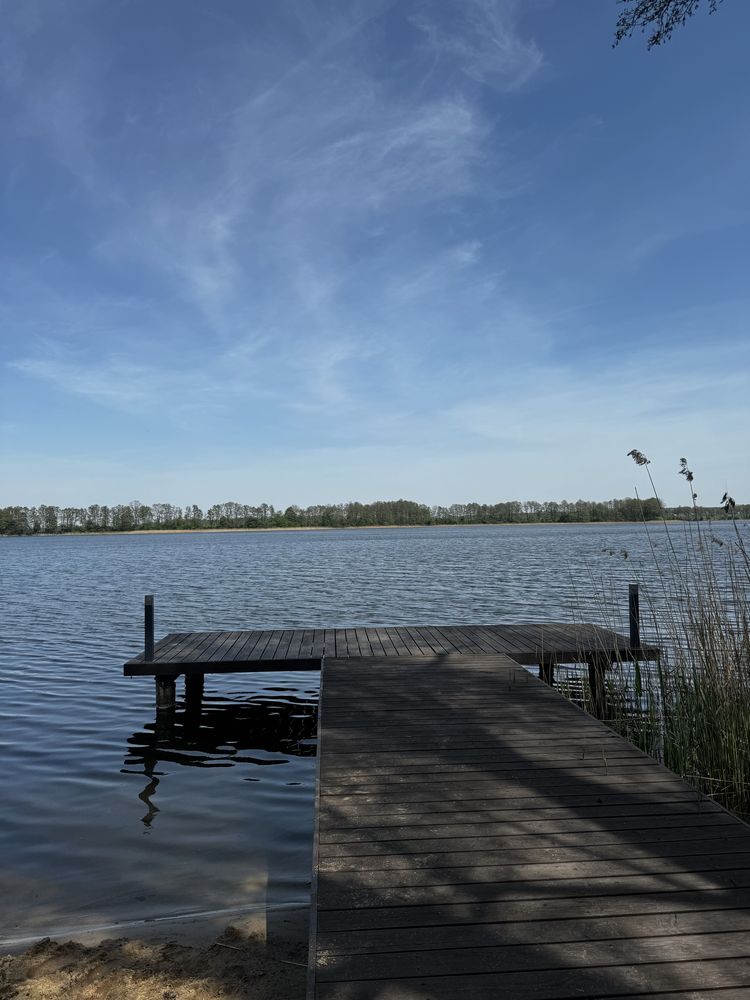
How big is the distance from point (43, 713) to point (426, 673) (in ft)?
14.7

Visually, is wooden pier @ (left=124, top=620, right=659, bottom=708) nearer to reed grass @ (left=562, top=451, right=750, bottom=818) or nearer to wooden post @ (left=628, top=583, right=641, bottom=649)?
wooden post @ (left=628, top=583, right=641, bottom=649)

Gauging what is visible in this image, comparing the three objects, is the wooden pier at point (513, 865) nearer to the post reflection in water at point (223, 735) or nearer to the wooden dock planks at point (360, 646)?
the post reflection in water at point (223, 735)

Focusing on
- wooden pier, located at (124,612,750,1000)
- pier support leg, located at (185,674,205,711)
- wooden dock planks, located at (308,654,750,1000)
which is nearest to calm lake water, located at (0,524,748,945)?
pier support leg, located at (185,674,205,711)

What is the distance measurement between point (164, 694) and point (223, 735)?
0.92m

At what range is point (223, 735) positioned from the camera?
6.90 meters

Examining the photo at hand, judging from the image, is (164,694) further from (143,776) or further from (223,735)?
(143,776)

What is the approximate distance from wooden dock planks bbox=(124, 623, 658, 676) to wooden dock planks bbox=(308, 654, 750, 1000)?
2.75 metres

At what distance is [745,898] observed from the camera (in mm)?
2170

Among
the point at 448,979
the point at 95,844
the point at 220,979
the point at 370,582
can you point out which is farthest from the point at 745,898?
the point at 370,582

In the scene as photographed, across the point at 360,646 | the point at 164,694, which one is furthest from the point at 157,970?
the point at 360,646

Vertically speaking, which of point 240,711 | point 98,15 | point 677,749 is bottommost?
point 240,711

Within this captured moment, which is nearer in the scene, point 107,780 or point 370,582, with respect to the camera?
point 107,780

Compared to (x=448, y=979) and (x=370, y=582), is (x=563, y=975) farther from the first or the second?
(x=370, y=582)

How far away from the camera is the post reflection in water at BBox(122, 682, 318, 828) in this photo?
19.7 feet
